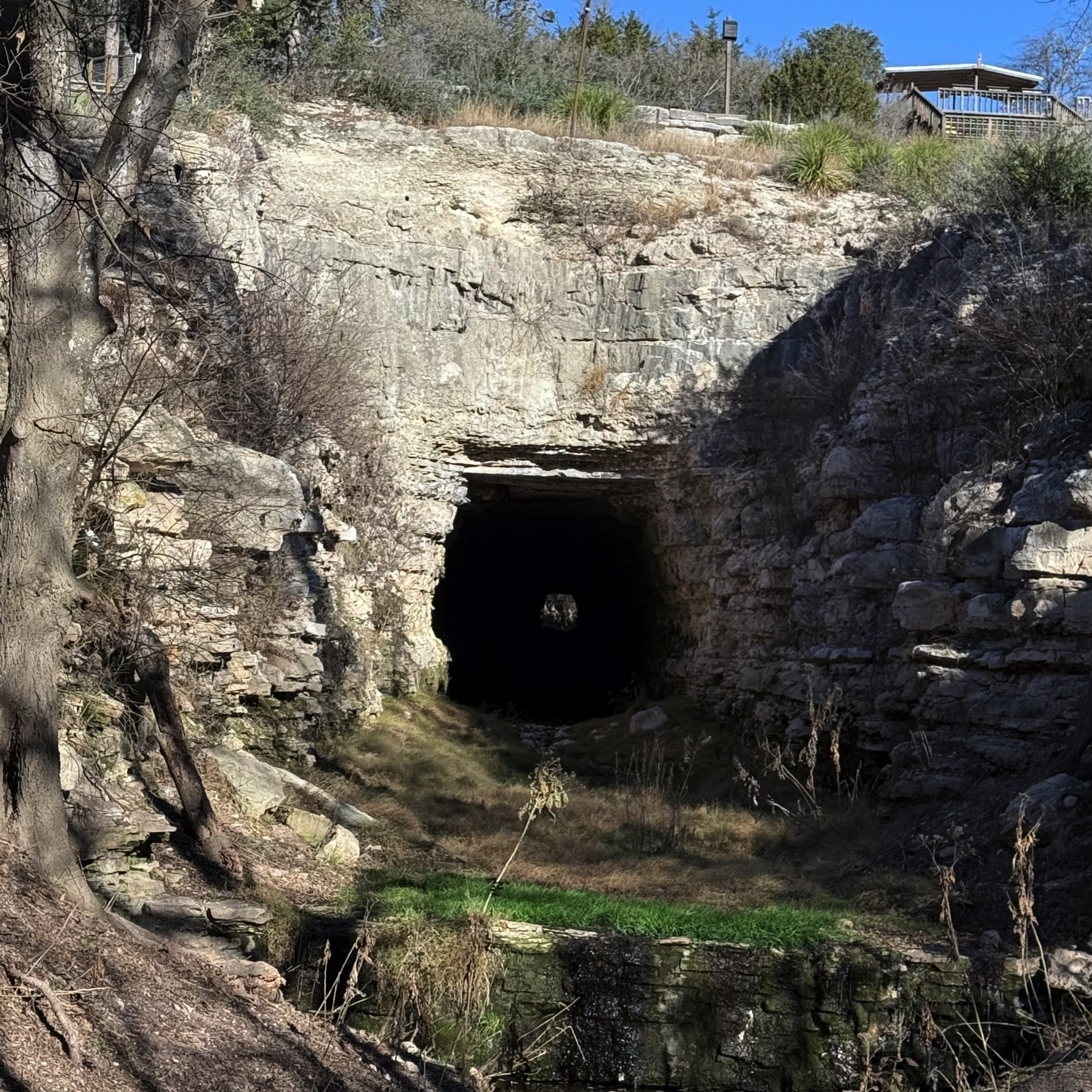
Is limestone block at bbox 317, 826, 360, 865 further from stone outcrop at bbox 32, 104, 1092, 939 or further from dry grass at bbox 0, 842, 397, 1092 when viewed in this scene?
dry grass at bbox 0, 842, 397, 1092

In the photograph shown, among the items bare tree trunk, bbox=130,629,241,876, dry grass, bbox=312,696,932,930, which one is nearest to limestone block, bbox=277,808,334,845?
dry grass, bbox=312,696,932,930

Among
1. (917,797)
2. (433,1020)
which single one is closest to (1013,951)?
(917,797)

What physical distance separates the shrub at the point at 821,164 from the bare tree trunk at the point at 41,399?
41.2 ft

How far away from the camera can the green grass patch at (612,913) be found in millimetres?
7879

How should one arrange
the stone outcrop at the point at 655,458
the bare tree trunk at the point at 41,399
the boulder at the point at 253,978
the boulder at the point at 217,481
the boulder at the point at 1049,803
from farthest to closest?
the stone outcrop at the point at 655,458
the boulder at the point at 217,481
the boulder at the point at 1049,803
the boulder at the point at 253,978
the bare tree trunk at the point at 41,399

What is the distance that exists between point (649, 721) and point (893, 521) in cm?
410

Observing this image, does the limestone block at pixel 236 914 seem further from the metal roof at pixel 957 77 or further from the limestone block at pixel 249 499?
the metal roof at pixel 957 77

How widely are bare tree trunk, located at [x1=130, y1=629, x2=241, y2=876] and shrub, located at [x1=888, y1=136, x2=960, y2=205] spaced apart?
1260 centimetres

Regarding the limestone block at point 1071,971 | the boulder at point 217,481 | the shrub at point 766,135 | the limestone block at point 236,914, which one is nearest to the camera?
the limestone block at point 1071,971

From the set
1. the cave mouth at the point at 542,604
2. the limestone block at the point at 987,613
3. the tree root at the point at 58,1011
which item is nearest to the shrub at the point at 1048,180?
the limestone block at the point at 987,613

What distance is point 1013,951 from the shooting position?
759 centimetres

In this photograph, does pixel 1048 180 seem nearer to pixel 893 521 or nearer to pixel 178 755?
pixel 893 521

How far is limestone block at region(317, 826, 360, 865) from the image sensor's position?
9086mm

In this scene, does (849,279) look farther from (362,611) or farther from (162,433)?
(162,433)
